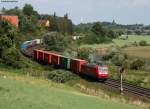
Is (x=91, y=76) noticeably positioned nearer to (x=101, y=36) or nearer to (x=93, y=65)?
(x=93, y=65)

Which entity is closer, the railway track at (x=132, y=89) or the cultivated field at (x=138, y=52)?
the railway track at (x=132, y=89)

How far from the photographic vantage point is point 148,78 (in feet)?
191

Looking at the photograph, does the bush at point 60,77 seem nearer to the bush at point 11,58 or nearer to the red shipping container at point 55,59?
the bush at point 11,58

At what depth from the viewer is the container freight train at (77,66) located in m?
54.6

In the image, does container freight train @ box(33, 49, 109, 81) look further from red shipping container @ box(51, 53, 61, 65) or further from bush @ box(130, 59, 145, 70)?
bush @ box(130, 59, 145, 70)

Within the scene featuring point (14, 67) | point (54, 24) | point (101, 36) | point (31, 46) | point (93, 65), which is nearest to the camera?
point (93, 65)

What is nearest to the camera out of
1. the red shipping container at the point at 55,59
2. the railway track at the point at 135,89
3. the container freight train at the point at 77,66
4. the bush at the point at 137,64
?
the railway track at the point at 135,89

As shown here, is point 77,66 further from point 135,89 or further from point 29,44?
point 29,44

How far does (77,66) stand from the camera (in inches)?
2415

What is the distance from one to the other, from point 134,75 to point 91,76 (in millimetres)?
9571

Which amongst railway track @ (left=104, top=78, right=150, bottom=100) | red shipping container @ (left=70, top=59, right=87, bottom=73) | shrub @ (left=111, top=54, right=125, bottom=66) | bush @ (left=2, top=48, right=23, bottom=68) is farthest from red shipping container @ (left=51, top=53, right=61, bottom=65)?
railway track @ (left=104, top=78, right=150, bottom=100)

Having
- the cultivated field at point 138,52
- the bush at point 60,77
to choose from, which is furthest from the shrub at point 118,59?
the bush at point 60,77

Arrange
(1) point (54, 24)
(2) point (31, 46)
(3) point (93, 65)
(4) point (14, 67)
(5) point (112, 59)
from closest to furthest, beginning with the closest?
(3) point (93, 65) → (4) point (14, 67) → (5) point (112, 59) → (2) point (31, 46) → (1) point (54, 24)

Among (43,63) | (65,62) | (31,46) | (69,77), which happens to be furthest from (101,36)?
(69,77)
